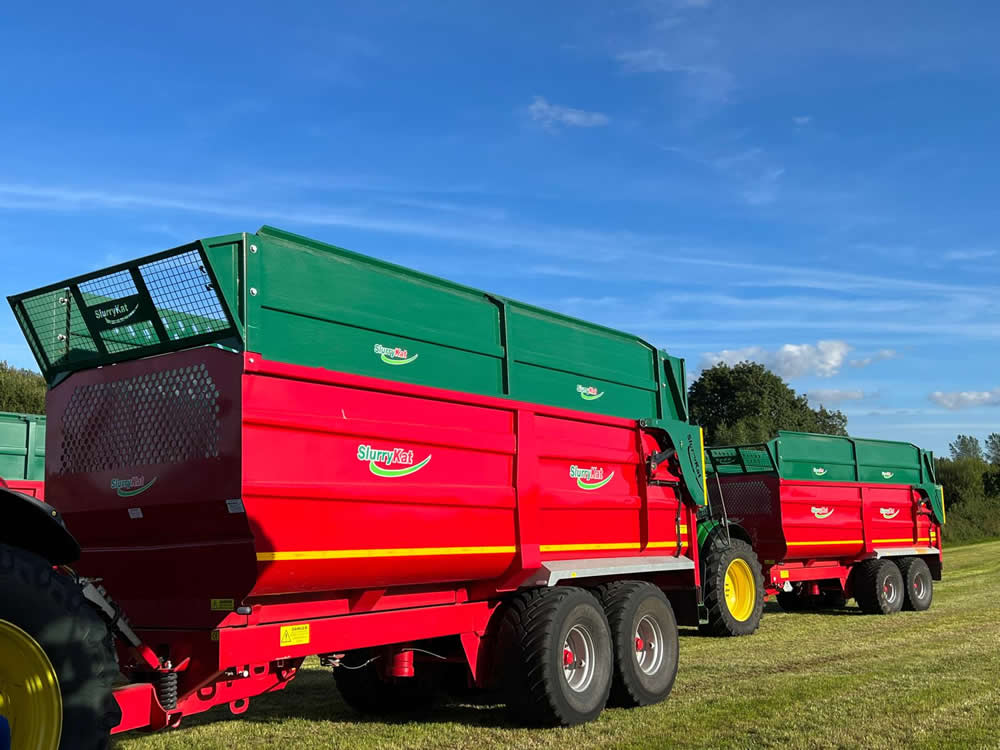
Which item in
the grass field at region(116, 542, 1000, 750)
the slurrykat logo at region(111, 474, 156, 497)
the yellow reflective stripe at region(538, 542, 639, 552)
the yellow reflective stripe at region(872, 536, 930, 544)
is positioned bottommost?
the grass field at region(116, 542, 1000, 750)

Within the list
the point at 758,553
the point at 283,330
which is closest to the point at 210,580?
the point at 283,330

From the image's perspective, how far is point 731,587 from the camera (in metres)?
13.0

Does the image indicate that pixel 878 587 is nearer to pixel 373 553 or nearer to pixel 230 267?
pixel 373 553

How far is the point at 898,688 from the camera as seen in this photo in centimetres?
777

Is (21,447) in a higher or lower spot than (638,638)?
higher

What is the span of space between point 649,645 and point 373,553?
3105 mm

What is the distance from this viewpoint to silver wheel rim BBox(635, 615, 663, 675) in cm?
780

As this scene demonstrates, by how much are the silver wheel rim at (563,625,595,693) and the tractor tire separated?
4.86 metres

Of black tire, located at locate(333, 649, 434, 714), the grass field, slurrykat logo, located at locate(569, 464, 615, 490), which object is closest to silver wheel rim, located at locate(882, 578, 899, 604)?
the grass field

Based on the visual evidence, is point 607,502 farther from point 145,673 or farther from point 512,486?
point 145,673

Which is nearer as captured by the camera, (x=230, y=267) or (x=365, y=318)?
(x=230, y=267)

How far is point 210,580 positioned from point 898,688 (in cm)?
547

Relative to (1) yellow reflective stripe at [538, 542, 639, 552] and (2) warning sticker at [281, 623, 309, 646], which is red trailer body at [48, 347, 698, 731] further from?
(1) yellow reflective stripe at [538, 542, 639, 552]

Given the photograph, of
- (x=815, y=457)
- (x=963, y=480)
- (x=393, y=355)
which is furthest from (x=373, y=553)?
(x=963, y=480)
